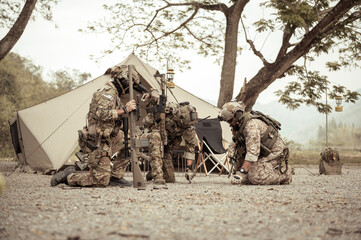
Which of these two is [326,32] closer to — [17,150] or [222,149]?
[222,149]

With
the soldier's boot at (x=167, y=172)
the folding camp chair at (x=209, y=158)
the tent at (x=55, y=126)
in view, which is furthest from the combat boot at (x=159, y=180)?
the tent at (x=55, y=126)

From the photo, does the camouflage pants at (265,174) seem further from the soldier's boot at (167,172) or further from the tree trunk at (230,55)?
the tree trunk at (230,55)

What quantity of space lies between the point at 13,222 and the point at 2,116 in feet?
62.5

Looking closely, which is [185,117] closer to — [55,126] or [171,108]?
[171,108]

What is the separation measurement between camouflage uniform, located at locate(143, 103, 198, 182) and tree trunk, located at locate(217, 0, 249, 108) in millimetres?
5610

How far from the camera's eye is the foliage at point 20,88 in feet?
66.5

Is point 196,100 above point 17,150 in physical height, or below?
above

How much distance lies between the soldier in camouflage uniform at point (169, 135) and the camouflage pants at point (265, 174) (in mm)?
1040

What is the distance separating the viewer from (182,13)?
14.3 meters

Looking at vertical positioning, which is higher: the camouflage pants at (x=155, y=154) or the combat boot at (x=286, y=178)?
the camouflage pants at (x=155, y=154)

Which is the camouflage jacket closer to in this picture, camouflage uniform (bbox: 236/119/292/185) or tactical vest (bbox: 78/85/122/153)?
tactical vest (bbox: 78/85/122/153)

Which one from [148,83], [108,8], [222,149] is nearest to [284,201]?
[222,149]

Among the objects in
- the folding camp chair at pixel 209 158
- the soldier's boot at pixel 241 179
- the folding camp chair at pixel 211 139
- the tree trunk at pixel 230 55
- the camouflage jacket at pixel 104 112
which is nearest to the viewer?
the camouflage jacket at pixel 104 112

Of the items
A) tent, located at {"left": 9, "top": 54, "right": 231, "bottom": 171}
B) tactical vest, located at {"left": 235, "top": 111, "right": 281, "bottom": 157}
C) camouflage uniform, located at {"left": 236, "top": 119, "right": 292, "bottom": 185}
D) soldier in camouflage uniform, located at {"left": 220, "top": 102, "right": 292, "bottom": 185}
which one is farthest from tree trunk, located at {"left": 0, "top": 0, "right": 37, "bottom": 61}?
camouflage uniform, located at {"left": 236, "top": 119, "right": 292, "bottom": 185}
